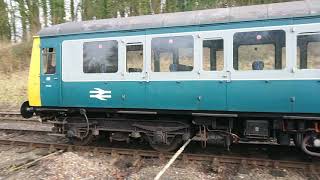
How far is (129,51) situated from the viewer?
9.80m

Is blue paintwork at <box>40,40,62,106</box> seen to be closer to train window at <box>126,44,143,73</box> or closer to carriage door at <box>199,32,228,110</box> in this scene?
train window at <box>126,44,143,73</box>

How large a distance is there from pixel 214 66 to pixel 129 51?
223cm

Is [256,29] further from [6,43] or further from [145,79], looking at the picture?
[6,43]

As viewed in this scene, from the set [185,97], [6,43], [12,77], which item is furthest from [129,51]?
[6,43]

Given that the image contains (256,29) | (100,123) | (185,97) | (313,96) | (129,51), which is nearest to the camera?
(313,96)

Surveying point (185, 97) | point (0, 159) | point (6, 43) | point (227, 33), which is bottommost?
point (0, 159)

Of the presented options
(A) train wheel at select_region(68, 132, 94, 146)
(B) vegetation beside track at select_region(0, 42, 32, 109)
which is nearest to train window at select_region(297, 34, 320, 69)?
(A) train wheel at select_region(68, 132, 94, 146)

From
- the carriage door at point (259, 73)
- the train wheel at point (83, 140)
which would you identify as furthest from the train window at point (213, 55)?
the train wheel at point (83, 140)

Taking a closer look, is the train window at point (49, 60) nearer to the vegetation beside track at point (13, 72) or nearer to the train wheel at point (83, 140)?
the train wheel at point (83, 140)

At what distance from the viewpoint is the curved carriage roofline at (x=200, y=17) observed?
27.1 ft

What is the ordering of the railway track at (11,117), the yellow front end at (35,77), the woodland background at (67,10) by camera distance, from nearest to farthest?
1. the yellow front end at (35,77)
2. the railway track at (11,117)
3. the woodland background at (67,10)

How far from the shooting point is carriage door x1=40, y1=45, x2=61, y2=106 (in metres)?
10.7

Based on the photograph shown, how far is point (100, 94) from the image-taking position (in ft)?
33.0

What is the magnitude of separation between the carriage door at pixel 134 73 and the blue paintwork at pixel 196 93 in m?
0.02
